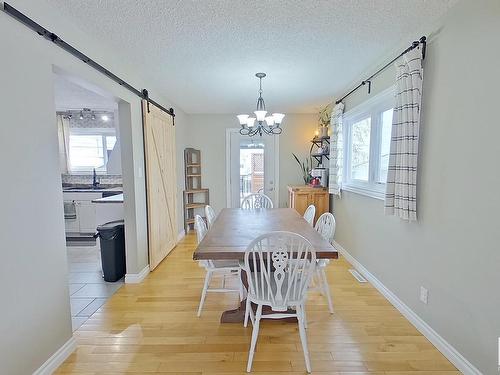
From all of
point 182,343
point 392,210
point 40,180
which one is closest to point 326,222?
point 392,210

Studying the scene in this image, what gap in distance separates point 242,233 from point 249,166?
3339 mm

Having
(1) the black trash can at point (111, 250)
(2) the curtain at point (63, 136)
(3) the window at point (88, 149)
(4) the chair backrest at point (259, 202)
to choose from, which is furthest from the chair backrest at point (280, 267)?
(2) the curtain at point (63, 136)

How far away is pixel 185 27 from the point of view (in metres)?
Result: 2.05

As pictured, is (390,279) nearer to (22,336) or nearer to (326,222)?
(326,222)

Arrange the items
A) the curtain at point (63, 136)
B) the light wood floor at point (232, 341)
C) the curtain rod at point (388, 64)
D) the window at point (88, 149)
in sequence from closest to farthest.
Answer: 1. the light wood floor at point (232, 341)
2. the curtain rod at point (388, 64)
3. the curtain at point (63, 136)
4. the window at point (88, 149)

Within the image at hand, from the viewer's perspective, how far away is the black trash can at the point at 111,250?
120 inches

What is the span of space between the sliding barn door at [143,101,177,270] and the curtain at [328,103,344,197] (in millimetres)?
2487

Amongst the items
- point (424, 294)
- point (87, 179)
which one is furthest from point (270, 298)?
point (87, 179)

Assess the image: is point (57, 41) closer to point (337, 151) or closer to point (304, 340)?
point (304, 340)

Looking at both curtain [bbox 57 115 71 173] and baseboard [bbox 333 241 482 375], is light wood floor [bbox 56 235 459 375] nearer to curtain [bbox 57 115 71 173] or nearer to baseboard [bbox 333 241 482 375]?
baseboard [bbox 333 241 482 375]

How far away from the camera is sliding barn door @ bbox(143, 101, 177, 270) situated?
131 inches

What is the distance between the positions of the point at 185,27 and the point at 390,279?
2.86m

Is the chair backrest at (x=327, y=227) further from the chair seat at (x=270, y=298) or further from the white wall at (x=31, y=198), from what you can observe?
the white wall at (x=31, y=198)

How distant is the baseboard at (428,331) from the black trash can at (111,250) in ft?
9.44
